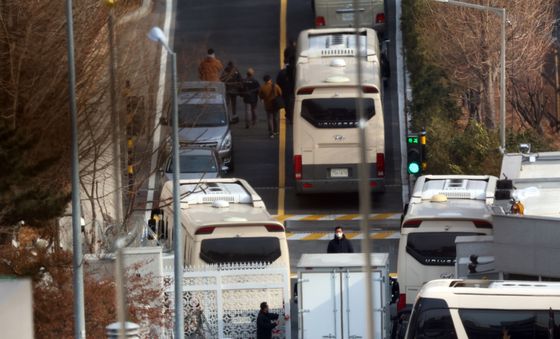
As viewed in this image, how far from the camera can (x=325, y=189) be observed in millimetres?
36719

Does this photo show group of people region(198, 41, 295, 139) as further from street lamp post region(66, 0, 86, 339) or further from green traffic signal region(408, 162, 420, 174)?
street lamp post region(66, 0, 86, 339)

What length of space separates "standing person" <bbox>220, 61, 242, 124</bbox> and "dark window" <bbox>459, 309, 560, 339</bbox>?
78.8ft

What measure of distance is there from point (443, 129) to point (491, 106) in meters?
3.63

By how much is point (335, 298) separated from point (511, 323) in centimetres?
611

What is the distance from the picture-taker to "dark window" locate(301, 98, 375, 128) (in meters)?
36.1

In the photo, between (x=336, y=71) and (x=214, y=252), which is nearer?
(x=214, y=252)

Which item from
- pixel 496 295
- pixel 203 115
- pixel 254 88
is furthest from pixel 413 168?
pixel 496 295

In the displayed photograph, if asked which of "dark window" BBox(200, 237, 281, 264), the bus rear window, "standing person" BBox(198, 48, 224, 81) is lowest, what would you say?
the bus rear window

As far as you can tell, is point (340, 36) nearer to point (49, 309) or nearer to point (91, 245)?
point (91, 245)

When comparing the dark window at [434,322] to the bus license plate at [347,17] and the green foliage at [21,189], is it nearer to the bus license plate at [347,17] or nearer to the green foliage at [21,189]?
the green foliage at [21,189]

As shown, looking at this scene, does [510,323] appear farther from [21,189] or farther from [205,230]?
[205,230]

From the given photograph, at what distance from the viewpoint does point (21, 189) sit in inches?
897

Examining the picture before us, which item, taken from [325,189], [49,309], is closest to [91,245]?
[49,309]

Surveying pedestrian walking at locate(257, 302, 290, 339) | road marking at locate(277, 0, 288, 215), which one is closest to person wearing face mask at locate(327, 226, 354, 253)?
pedestrian walking at locate(257, 302, 290, 339)
